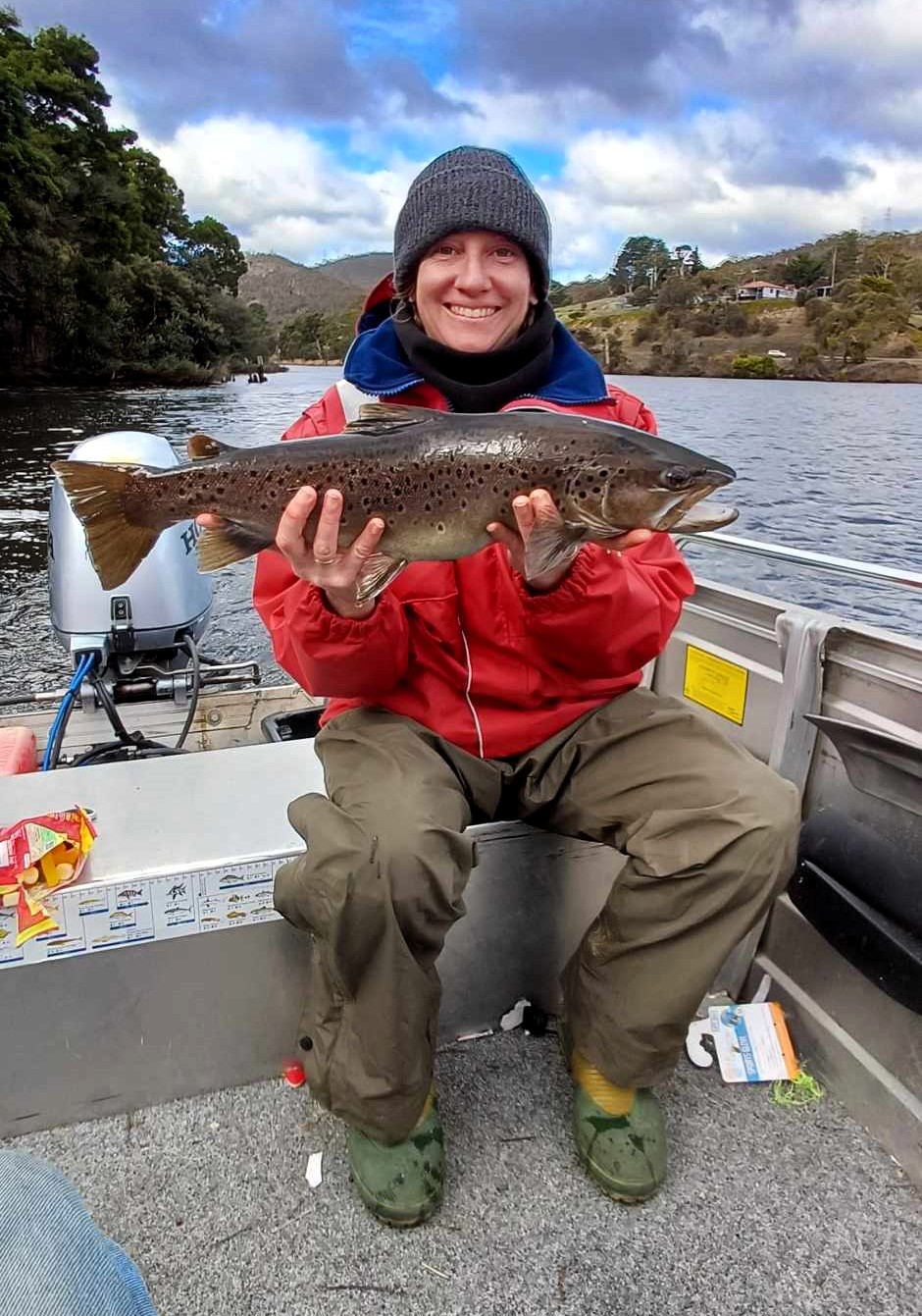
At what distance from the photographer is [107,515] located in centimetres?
265

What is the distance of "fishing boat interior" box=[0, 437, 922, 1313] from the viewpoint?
2205 millimetres

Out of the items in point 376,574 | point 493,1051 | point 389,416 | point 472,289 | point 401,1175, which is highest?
point 472,289

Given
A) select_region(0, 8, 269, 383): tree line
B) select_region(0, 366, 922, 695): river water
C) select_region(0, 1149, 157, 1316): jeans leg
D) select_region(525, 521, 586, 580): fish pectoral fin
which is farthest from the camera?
select_region(0, 8, 269, 383): tree line

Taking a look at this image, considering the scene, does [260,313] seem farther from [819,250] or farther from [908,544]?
[908,544]

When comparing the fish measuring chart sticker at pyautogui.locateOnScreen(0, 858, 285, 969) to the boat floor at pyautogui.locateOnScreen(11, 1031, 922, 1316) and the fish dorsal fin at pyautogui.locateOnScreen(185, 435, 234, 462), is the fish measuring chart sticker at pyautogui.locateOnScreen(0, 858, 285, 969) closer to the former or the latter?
the boat floor at pyautogui.locateOnScreen(11, 1031, 922, 1316)

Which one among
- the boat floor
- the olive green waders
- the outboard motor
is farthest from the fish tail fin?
the outboard motor

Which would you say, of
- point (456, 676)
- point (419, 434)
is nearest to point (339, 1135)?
point (456, 676)

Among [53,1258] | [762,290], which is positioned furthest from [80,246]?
[762,290]

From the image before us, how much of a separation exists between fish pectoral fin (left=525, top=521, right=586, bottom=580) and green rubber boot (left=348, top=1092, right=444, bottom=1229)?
1.44 m

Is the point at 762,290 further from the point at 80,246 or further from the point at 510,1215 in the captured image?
the point at 510,1215

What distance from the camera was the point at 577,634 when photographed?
97.7 inches

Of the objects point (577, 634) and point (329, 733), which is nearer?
point (577, 634)

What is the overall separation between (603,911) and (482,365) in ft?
5.60

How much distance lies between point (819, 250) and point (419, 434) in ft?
397
